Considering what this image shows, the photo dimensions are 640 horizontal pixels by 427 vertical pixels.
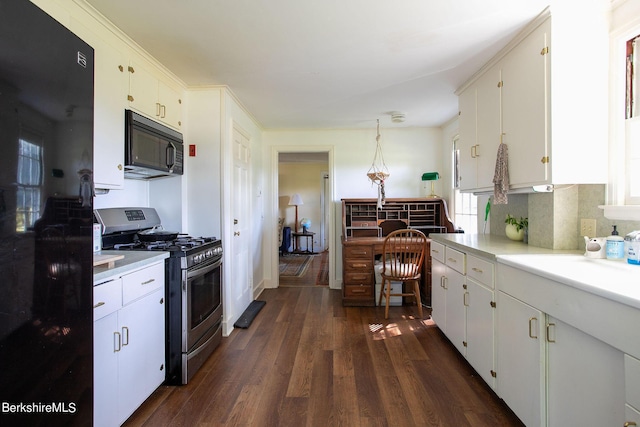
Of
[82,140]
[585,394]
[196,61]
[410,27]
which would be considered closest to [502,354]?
[585,394]

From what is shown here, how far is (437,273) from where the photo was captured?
8.93 ft

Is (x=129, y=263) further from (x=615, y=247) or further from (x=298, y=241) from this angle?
(x=298, y=241)

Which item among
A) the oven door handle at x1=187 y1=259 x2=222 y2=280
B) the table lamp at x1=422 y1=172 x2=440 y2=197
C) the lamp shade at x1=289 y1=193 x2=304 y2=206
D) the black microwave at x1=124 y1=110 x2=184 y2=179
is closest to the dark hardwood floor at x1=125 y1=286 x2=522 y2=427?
the oven door handle at x1=187 y1=259 x2=222 y2=280

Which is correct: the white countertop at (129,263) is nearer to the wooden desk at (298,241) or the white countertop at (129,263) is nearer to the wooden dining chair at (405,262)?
the wooden dining chair at (405,262)

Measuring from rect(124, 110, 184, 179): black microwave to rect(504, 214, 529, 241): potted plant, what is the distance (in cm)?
282

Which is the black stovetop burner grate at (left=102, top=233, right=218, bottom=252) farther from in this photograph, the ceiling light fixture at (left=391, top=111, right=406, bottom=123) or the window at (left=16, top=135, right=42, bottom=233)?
the ceiling light fixture at (left=391, top=111, right=406, bottom=123)

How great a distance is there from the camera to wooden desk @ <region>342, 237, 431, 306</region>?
3549 mm

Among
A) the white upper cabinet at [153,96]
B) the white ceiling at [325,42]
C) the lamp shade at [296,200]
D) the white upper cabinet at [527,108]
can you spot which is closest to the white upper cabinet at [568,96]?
the white upper cabinet at [527,108]

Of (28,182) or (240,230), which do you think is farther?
(240,230)

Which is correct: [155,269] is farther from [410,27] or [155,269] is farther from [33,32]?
[410,27]

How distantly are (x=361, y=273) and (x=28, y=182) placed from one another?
3.17 meters

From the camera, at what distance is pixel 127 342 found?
158 centimetres

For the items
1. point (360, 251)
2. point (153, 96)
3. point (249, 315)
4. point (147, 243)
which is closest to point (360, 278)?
point (360, 251)

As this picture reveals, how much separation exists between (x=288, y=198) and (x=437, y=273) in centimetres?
542
